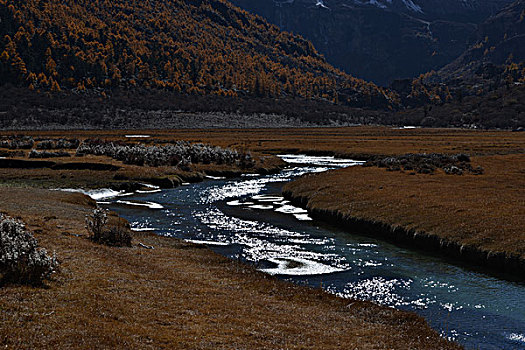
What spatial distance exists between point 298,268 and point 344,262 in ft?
8.75

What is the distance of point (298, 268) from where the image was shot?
24.0 m

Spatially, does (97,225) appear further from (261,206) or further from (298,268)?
(261,206)

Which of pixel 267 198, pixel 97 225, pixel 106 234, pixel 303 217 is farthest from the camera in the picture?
pixel 267 198

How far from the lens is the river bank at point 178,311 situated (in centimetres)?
1226

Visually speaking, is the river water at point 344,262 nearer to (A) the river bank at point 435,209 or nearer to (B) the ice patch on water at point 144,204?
(B) the ice patch on water at point 144,204

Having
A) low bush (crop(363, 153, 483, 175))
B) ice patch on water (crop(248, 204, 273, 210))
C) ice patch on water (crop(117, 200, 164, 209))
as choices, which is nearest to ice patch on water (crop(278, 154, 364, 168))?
low bush (crop(363, 153, 483, 175))

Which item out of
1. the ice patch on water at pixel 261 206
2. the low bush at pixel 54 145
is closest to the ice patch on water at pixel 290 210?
the ice patch on water at pixel 261 206

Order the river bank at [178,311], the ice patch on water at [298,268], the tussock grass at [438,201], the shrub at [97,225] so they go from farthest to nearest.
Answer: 1. the tussock grass at [438,201]
2. the shrub at [97,225]
3. the ice patch on water at [298,268]
4. the river bank at [178,311]

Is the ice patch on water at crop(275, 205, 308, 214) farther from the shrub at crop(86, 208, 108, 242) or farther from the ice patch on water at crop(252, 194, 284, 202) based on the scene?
the shrub at crop(86, 208, 108, 242)

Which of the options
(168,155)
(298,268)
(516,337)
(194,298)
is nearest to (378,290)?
(298,268)

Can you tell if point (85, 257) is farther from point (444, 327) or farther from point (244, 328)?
point (444, 327)

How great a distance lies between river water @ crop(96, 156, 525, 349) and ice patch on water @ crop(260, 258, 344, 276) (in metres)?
0.05

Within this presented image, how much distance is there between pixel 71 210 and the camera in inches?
1377

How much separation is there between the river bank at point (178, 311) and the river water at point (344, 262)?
201 centimetres
